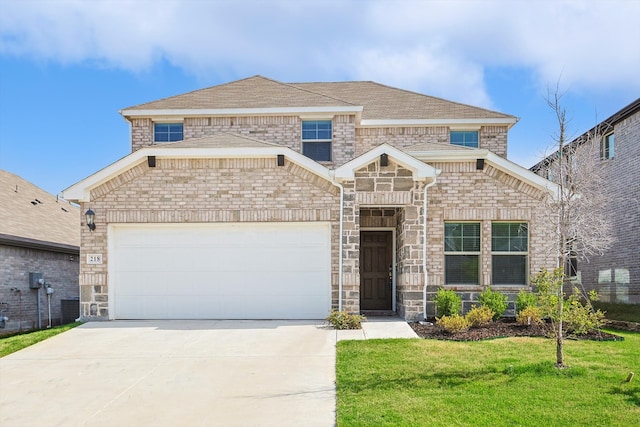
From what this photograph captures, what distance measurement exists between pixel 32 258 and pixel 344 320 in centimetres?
972

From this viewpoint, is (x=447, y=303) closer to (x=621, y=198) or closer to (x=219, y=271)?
(x=219, y=271)

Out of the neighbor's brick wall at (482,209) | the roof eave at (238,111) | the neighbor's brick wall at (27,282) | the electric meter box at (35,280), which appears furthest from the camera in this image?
the roof eave at (238,111)

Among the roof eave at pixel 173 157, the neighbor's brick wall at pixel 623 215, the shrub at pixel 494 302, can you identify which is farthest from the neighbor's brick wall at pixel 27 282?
the neighbor's brick wall at pixel 623 215

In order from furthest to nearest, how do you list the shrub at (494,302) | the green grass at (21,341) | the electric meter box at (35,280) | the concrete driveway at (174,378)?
1. the electric meter box at (35,280)
2. the shrub at (494,302)
3. the green grass at (21,341)
4. the concrete driveway at (174,378)

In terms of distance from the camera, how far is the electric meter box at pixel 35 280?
45.6 ft

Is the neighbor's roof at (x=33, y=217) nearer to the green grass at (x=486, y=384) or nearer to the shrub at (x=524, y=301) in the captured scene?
the green grass at (x=486, y=384)

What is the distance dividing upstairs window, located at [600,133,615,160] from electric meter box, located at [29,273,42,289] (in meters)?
19.4

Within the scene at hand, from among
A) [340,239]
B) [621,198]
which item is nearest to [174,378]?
[340,239]

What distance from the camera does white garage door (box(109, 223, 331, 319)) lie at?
11438 mm

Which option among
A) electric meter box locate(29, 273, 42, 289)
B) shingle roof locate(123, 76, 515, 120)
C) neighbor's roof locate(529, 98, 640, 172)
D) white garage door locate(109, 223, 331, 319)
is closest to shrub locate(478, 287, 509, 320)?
white garage door locate(109, 223, 331, 319)

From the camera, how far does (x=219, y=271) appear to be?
1152 centimetres

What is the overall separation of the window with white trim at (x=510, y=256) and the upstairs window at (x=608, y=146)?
8479mm

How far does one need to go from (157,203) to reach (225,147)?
2105 millimetres

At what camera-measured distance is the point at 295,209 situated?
37.2 feet
